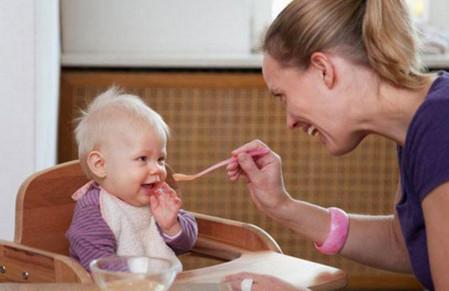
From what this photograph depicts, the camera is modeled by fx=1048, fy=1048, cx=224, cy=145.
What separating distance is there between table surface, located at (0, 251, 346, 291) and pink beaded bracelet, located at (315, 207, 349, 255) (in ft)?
0.32

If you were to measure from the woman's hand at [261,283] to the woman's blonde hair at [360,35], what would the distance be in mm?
373

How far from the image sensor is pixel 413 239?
6.13ft

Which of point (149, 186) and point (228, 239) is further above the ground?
point (149, 186)

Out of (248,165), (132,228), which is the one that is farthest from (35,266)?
(248,165)

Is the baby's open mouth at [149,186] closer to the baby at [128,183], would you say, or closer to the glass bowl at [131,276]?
the baby at [128,183]

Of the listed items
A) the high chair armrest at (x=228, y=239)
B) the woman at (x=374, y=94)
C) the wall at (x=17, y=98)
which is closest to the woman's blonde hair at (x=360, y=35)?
the woman at (x=374, y=94)

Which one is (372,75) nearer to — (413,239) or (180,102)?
(413,239)

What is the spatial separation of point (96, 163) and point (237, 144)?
58.9 inches

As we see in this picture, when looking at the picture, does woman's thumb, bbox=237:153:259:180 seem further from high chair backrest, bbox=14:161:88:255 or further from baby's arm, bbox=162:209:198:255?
high chair backrest, bbox=14:161:88:255

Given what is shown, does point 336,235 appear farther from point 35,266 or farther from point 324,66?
point 35,266

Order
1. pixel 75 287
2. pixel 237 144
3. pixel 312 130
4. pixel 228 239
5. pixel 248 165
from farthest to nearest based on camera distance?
pixel 237 144, pixel 228 239, pixel 248 165, pixel 312 130, pixel 75 287

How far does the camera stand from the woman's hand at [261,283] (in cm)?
166

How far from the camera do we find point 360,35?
1.75 m

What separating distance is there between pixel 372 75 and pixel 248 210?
1.92 m
